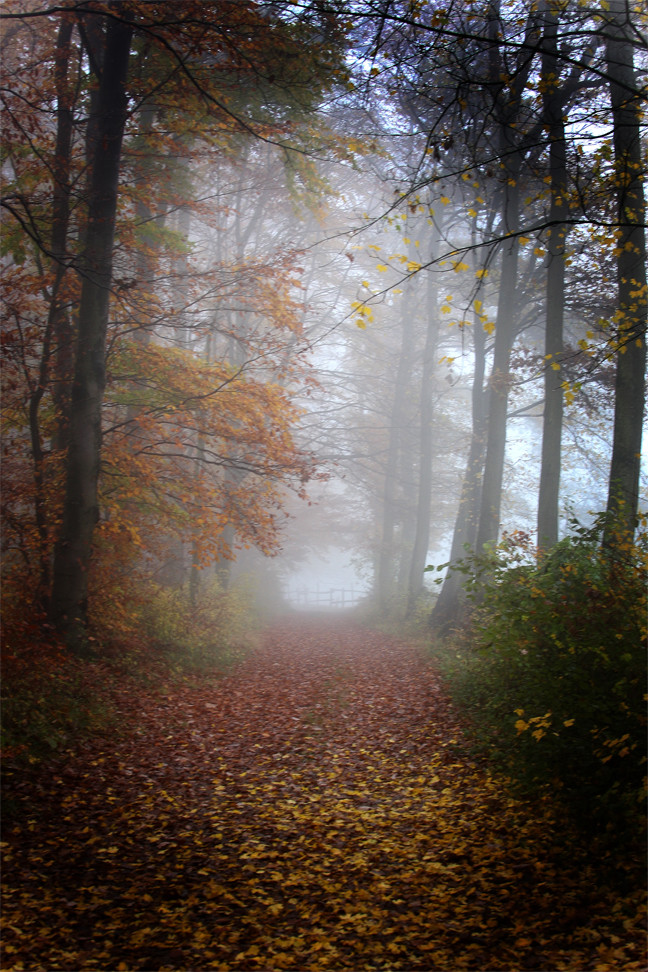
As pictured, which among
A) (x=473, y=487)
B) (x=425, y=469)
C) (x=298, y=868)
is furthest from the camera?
(x=425, y=469)

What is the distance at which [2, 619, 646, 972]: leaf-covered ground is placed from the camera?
3.62 metres

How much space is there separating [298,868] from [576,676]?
248cm

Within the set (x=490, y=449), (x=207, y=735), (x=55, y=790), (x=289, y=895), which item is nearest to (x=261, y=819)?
(x=289, y=895)

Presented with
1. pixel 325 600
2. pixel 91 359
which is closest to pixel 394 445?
pixel 91 359

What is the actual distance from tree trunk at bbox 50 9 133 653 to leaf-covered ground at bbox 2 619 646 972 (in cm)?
230

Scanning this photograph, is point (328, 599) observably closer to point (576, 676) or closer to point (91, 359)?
point (91, 359)

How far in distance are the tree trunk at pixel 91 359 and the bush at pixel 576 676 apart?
5.27m

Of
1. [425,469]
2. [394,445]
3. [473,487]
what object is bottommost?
[473,487]

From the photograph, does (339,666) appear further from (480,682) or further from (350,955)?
(350,955)

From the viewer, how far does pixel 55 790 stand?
5.23 metres

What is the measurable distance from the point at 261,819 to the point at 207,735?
7.76 ft

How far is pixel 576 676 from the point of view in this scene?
15.2ft

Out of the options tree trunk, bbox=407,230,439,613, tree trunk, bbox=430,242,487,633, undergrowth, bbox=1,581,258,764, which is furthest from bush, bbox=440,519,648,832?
Answer: tree trunk, bbox=407,230,439,613

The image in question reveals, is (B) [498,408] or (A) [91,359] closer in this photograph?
(A) [91,359]
